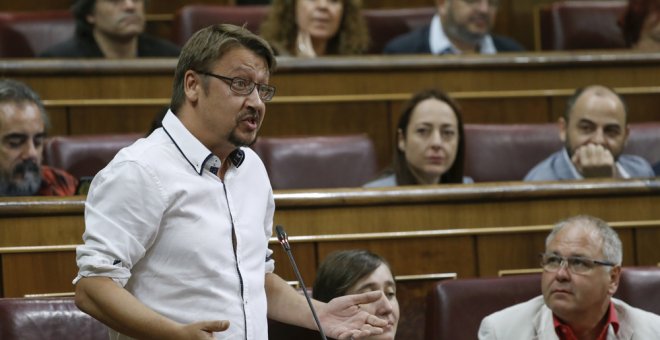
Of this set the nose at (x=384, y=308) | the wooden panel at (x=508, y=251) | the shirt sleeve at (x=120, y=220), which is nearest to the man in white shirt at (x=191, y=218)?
the shirt sleeve at (x=120, y=220)

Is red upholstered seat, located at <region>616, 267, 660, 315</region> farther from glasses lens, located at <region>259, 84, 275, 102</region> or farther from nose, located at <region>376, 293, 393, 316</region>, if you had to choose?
glasses lens, located at <region>259, 84, 275, 102</region>

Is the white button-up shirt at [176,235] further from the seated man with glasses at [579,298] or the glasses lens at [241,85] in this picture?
the seated man with glasses at [579,298]

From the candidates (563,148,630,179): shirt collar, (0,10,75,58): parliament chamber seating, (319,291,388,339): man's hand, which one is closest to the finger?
(319,291,388,339): man's hand

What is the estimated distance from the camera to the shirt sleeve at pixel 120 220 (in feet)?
1.91

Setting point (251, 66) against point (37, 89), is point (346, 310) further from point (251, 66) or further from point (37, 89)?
point (37, 89)

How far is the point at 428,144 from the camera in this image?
120cm

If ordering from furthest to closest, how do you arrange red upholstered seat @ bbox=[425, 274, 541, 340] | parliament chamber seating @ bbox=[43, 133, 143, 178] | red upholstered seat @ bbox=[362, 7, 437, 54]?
1. red upholstered seat @ bbox=[362, 7, 437, 54]
2. parliament chamber seating @ bbox=[43, 133, 143, 178]
3. red upholstered seat @ bbox=[425, 274, 541, 340]

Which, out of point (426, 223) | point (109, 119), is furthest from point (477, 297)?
point (109, 119)

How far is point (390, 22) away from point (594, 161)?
49cm

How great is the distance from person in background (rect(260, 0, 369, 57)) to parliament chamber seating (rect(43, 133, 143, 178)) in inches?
11.8

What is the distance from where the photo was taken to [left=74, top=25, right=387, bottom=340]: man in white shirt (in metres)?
0.58

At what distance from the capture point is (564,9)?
5.33ft

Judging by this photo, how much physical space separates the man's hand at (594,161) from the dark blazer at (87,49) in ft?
1.74

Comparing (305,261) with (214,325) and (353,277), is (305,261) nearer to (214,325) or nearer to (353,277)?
(353,277)
